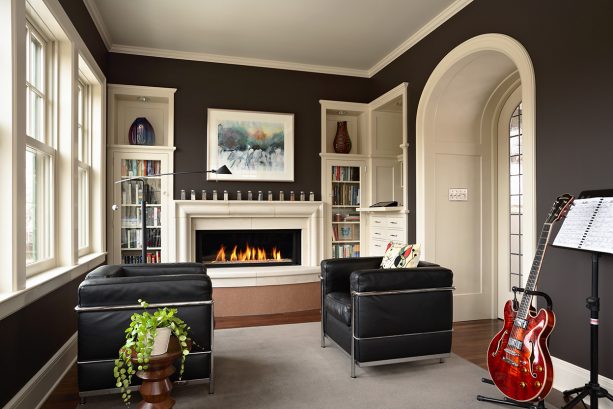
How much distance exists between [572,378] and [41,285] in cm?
359

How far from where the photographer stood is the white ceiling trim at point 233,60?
17.2 ft

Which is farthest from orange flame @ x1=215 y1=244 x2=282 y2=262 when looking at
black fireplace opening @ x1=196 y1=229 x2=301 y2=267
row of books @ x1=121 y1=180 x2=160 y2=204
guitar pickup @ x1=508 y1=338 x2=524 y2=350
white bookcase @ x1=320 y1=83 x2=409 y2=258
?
guitar pickup @ x1=508 y1=338 x2=524 y2=350

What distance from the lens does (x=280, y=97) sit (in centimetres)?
577

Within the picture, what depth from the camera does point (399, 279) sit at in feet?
10.5

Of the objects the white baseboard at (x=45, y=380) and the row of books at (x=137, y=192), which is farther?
the row of books at (x=137, y=192)

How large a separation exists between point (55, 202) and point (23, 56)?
1316 millimetres

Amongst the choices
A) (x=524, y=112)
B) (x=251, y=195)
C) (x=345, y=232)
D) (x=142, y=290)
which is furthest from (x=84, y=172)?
(x=524, y=112)

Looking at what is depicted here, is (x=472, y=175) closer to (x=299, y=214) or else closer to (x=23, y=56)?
(x=299, y=214)

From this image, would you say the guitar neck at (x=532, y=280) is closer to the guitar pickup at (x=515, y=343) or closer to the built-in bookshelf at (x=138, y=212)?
the guitar pickup at (x=515, y=343)

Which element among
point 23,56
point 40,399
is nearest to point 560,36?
point 23,56

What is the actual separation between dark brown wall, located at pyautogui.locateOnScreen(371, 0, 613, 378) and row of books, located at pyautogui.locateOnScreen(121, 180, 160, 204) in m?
4.21

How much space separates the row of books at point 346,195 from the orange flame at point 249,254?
109cm

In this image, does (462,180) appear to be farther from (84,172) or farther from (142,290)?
(84,172)

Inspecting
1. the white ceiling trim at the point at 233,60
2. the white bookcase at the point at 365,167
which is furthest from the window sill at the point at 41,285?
the white bookcase at the point at 365,167
